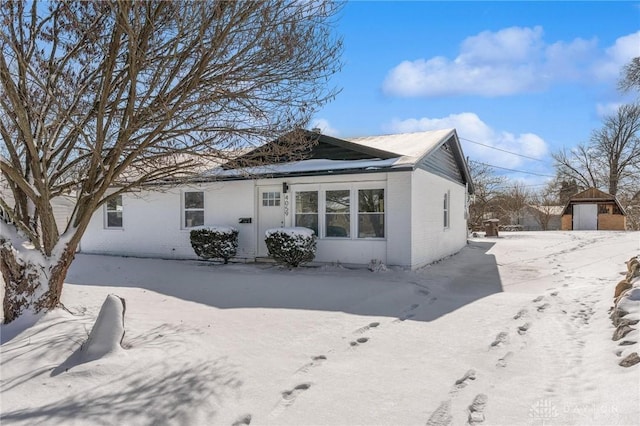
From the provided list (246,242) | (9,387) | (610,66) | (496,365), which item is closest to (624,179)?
(610,66)

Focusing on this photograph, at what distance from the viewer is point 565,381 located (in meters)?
3.75

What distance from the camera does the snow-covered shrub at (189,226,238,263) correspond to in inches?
462

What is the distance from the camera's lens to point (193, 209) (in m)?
13.2

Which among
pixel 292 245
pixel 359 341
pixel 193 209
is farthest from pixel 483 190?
pixel 359 341

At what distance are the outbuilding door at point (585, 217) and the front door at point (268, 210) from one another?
27.1 meters

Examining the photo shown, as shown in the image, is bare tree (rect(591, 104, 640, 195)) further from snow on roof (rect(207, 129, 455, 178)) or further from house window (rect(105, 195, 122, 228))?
house window (rect(105, 195, 122, 228))

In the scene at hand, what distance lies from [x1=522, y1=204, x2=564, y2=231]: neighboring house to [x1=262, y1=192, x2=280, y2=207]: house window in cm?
3060

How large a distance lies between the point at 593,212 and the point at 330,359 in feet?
106

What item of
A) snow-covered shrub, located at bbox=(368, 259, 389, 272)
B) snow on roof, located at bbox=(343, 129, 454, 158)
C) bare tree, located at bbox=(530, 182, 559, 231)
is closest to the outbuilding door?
bare tree, located at bbox=(530, 182, 559, 231)

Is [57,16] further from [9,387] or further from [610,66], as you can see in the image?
[610,66]

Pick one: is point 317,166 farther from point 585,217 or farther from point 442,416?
point 585,217

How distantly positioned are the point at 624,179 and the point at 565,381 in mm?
41986

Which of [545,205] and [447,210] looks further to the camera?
[545,205]

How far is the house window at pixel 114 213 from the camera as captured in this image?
14711 millimetres
